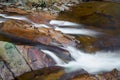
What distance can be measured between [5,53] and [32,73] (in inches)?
34.8

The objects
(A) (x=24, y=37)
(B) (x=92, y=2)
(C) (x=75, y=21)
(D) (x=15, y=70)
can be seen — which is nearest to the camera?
(D) (x=15, y=70)

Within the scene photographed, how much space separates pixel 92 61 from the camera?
814cm

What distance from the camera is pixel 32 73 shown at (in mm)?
6949

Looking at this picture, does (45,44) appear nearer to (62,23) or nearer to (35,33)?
(35,33)

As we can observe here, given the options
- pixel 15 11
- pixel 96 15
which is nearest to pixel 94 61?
pixel 96 15

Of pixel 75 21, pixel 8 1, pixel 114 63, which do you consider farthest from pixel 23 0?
pixel 114 63

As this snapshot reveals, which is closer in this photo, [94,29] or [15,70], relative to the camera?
[15,70]

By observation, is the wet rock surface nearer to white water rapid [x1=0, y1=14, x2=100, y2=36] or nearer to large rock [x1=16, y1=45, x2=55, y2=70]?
large rock [x1=16, y1=45, x2=55, y2=70]

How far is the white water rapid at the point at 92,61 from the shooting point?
7.59m

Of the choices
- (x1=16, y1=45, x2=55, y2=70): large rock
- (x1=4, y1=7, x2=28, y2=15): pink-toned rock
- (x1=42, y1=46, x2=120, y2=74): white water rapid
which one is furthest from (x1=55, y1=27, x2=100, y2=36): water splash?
(x1=16, y1=45, x2=55, y2=70): large rock

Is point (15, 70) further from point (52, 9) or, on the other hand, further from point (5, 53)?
point (52, 9)

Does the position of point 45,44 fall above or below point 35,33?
below

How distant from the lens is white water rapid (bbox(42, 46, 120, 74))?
7.59 meters

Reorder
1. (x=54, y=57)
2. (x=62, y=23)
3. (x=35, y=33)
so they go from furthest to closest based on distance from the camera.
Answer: (x=62, y=23)
(x=35, y=33)
(x=54, y=57)
